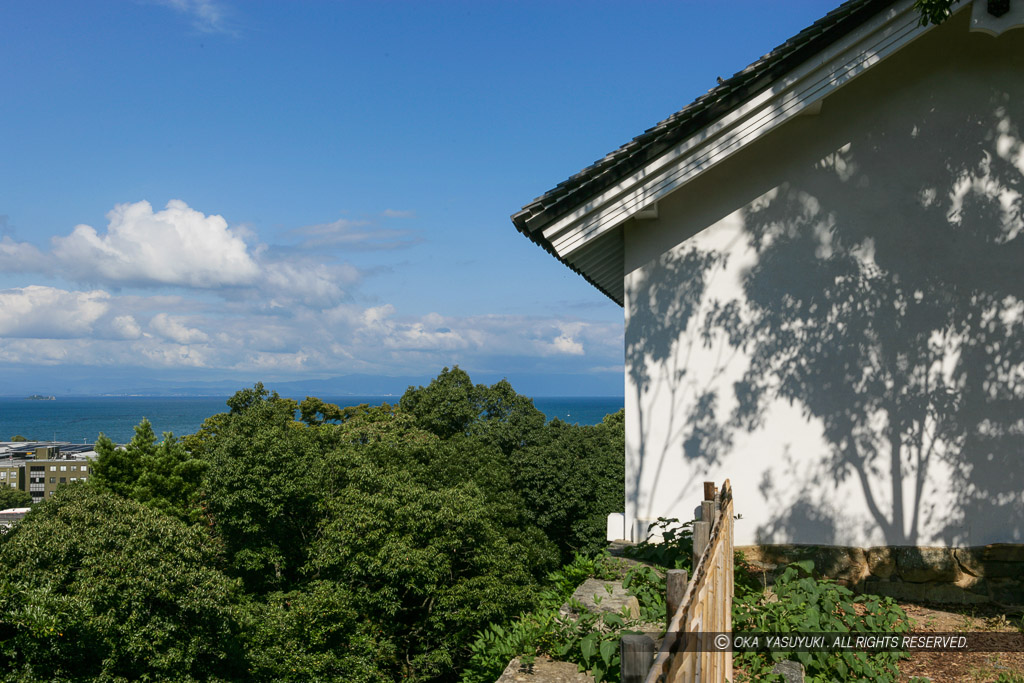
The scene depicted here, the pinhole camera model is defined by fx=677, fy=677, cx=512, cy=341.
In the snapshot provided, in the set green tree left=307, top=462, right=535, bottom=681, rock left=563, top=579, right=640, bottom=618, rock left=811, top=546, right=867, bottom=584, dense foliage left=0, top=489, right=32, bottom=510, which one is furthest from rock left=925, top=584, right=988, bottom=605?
dense foliage left=0, top=489, right=32, bottom=510

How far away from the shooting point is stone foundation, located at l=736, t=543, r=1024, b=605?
6285mm

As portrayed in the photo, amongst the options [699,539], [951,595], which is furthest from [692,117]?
[951,595]

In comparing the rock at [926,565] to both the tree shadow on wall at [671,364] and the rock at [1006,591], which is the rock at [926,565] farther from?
the tree shadow on wall at [671,364]

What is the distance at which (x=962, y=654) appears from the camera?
5109 millimetres

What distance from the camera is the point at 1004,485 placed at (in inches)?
249

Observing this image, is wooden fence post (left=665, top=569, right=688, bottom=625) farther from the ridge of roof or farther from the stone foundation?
the stone foundation

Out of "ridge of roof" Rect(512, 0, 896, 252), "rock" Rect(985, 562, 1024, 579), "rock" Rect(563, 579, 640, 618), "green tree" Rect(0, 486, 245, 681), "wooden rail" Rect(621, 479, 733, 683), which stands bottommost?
"green tree" Rect(0, 486, 245, 681)

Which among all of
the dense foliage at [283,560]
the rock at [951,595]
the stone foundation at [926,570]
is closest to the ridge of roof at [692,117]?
the stone foundation at [926,570]

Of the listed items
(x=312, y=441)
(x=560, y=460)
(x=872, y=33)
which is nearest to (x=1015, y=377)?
(x=872, y=33)

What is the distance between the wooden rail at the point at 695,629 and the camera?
→ 6.34 ft

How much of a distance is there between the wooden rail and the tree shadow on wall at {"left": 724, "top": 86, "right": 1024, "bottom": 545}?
3029 mm

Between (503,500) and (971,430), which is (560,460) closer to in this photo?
(503,500)

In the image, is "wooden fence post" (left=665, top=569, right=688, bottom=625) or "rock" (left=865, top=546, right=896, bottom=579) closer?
"wooden fence post" (left=665, top=569, right=688, bottom=625)

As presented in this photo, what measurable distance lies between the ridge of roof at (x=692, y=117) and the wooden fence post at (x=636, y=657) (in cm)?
504
